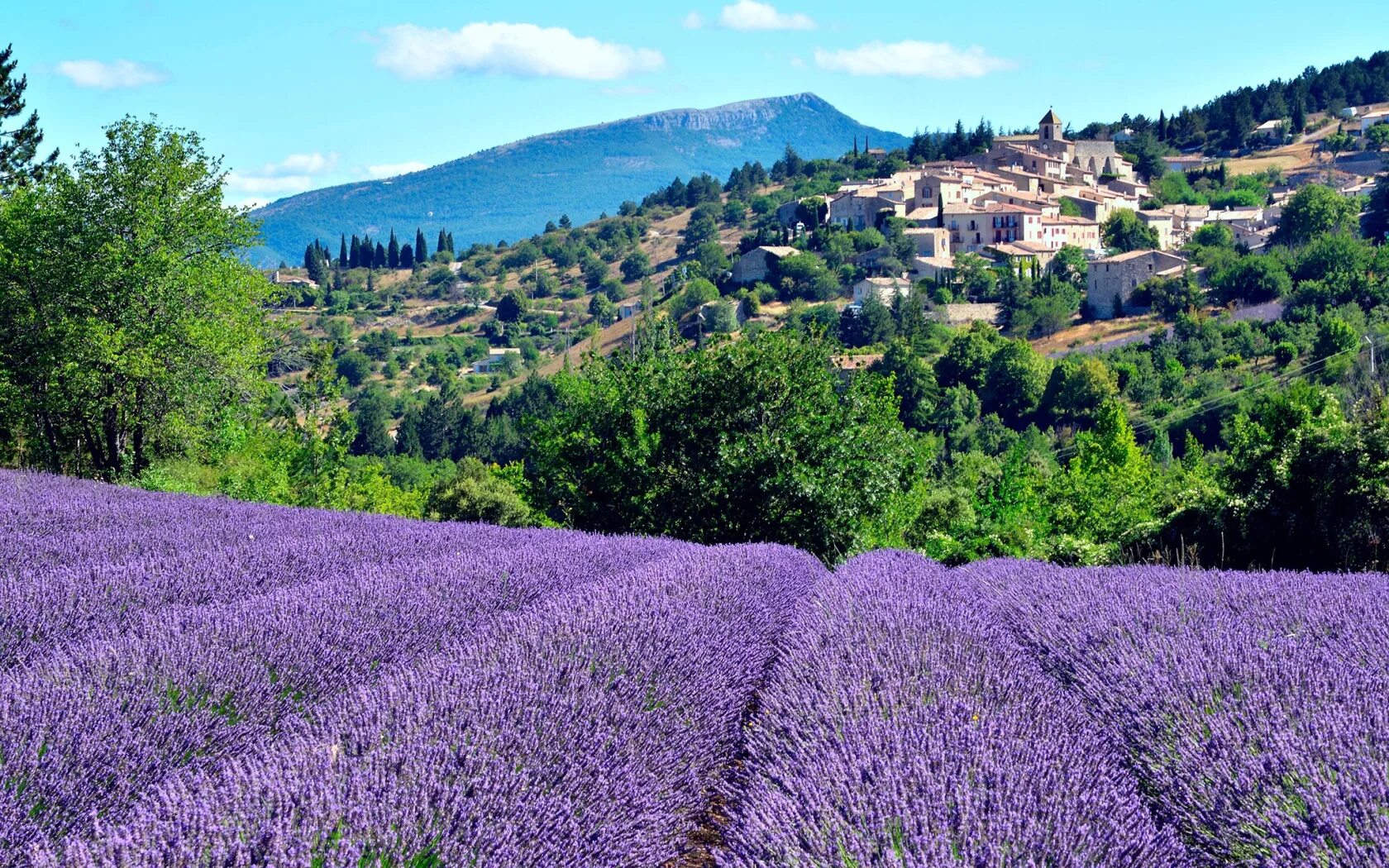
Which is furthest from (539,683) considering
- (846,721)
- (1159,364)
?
(1159,364)

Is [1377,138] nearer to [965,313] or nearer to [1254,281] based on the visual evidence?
[1254,281]

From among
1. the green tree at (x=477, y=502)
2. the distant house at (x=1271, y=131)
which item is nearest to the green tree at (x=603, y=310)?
the distant house at (x=1271, y=131)

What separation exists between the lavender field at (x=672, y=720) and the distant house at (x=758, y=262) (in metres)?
103

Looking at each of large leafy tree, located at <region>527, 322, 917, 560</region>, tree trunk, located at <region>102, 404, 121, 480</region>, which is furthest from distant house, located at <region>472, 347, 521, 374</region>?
large leafy tree, located at <region>527, 322, 917, 560</region>

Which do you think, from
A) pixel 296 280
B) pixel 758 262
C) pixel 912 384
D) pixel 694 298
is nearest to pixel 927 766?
pixel 912 384

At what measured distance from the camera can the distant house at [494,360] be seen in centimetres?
11150

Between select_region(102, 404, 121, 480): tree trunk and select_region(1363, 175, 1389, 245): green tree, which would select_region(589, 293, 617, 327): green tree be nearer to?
select_region(1363, 175, 1389, 245): green tree

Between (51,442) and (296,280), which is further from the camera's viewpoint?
(296,280)

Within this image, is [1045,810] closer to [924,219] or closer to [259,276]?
[259,276]

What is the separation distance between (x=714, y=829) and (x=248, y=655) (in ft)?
6.75

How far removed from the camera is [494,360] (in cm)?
11731

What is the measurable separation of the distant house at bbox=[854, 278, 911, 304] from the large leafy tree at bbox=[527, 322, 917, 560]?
264ft

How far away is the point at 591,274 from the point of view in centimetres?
14975

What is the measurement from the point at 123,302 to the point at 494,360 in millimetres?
101214
